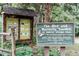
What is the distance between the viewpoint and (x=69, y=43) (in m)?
3.58

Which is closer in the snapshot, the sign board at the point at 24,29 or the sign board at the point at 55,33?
the sign board at the point at 55,33

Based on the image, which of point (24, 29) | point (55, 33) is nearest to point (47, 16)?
point (55, 33)

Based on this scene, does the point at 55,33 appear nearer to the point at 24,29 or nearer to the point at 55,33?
the point at 55,33

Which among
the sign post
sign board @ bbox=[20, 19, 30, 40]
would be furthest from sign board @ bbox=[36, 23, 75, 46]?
sign board @ bbox=[20, 19, 30, 40]

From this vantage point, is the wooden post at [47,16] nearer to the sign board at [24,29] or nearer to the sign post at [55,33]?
the sign post at [55,33]

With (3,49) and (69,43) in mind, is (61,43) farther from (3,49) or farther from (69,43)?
A: (3,49)

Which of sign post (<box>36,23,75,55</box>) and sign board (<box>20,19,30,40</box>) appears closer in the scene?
sign post (<box>36,23,75,55</box>)

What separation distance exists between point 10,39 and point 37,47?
1.12 feet

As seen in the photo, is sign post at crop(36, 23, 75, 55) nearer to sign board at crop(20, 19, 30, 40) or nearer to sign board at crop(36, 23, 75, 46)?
sign board at crop(36, 23, 75, 46)

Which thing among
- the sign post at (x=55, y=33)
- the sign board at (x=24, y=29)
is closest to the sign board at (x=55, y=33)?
the sign post at (x=55, y=33)

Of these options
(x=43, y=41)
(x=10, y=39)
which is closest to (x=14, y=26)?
(x=10, y=39)

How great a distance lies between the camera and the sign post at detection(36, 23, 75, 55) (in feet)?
11.7

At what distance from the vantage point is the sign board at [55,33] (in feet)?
11.7

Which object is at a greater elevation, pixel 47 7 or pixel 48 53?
pixel 47 7
